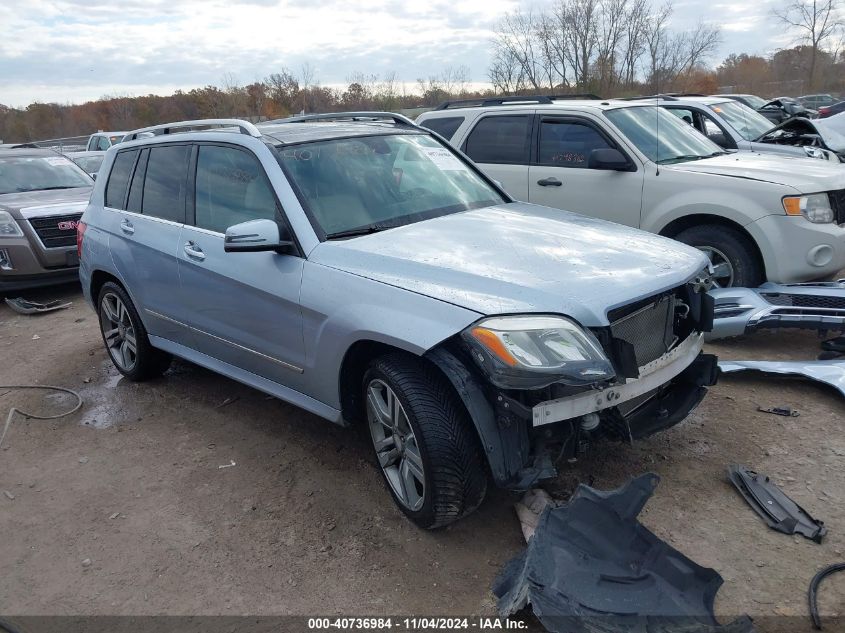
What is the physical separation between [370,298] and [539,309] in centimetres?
78

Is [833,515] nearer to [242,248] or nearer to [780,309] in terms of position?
[780,309]

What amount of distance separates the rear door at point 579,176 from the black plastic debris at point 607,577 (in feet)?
13.6

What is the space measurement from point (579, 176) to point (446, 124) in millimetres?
1736

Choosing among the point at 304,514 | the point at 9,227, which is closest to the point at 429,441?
the point at 304,514

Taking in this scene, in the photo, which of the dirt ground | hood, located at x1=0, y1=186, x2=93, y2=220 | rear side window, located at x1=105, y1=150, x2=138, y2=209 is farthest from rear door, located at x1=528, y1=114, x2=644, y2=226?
hood, located at x1=0, y1=186, x2=93, y2=220

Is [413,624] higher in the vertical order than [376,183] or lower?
lower

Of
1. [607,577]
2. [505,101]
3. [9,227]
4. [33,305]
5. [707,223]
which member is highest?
[505,101]

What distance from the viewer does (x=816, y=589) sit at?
265cm

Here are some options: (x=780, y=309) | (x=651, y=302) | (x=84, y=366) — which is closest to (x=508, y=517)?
(x=651, y=302)

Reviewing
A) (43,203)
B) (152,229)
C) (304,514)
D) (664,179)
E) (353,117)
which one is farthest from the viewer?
(43,203)

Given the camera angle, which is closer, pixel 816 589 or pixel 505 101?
pixel 816 589

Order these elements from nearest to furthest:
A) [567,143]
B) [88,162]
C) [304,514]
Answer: [304,514]
[567,143]
[88,162]

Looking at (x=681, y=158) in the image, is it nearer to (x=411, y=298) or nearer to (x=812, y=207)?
(x=812, y=207)

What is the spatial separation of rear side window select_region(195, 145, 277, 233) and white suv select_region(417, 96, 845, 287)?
3.49 metres
